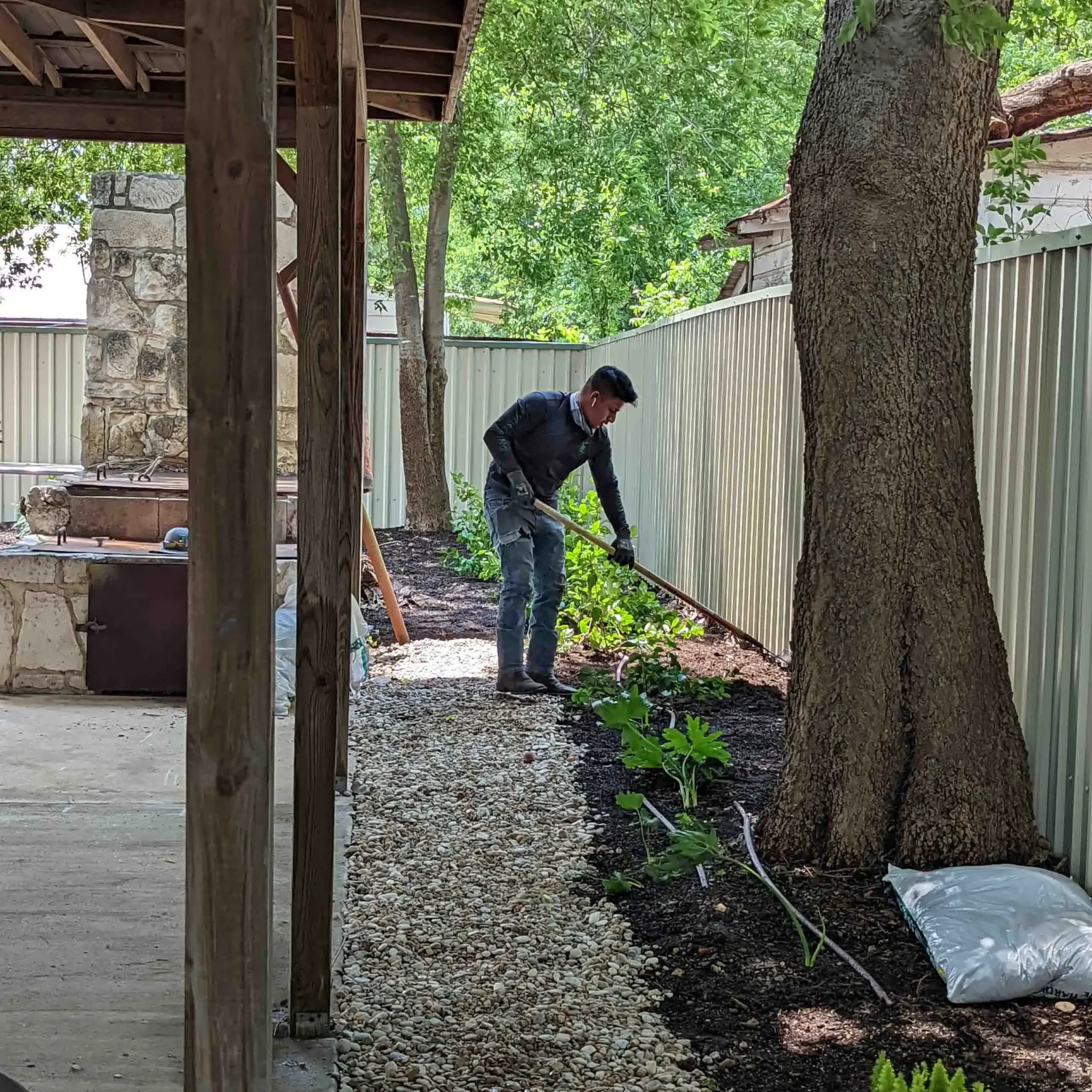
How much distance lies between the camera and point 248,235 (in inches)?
75.4

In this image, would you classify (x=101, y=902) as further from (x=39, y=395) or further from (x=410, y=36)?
(x=39, y=395)

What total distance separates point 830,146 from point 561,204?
13.3 meters

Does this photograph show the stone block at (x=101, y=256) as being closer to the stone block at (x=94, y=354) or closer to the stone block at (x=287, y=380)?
the stone block at (x=94, y=354)

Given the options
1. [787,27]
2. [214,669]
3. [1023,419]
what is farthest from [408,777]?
[787,27]

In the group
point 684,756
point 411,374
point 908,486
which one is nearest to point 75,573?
point 684,756

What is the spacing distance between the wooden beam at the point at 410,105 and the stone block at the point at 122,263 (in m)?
3.84

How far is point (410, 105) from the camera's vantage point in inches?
303

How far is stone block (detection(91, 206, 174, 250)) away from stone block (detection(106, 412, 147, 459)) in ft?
4.38

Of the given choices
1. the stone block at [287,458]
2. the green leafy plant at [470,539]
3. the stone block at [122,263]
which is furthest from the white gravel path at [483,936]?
the stone block at [122,263]

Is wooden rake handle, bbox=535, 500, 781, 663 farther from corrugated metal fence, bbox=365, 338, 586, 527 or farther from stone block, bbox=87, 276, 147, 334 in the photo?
corrugated metal fence, bbox=365, 338, 586, 527

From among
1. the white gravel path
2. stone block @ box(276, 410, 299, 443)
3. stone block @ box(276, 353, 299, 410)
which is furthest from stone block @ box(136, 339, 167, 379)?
the white gravel path

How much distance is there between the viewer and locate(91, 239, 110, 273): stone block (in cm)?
1075

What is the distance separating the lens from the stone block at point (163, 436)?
1077cm

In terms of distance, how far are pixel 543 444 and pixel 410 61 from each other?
6.67 ft
